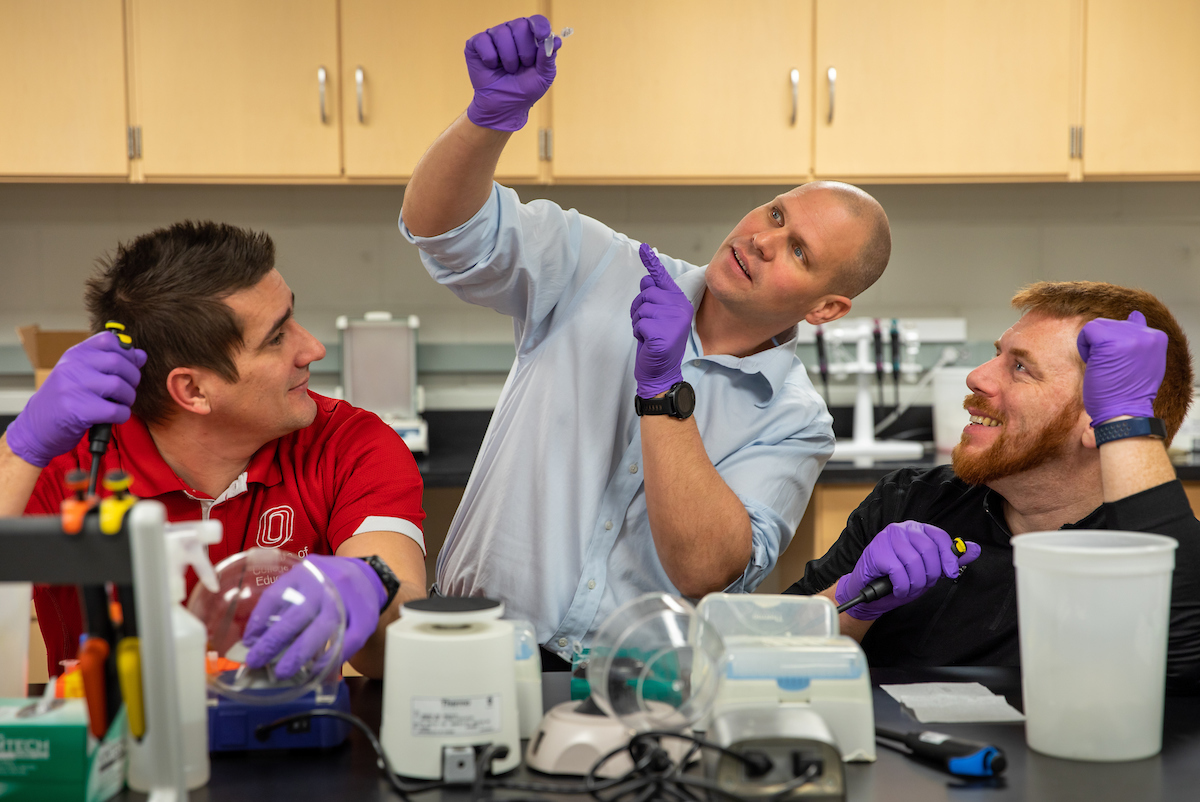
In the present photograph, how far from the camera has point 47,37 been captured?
104 inches

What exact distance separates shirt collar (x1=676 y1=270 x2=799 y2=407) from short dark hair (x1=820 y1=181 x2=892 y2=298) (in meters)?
0.13

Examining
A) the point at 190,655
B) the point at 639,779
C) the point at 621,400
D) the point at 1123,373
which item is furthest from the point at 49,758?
the point at 1123,373

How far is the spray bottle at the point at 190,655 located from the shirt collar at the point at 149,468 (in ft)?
1.82

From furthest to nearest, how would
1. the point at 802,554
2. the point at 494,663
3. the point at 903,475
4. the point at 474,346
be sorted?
the point at 474,346 < the point at 802,554 < the point at 903,475 < the point at 494,663

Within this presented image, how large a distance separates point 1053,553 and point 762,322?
755 millimetres

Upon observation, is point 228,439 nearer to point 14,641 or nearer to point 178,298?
point 178,298

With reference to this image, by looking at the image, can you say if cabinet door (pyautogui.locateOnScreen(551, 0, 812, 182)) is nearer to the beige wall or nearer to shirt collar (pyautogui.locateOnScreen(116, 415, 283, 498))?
the beige wall

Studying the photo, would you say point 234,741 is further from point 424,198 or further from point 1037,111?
point 1037,111

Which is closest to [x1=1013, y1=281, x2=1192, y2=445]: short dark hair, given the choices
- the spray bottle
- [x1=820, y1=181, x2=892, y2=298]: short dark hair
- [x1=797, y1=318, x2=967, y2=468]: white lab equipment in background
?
[x1=820, y1=181, x2=892, y2=298]: short dark hair

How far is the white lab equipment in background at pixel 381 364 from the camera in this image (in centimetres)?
290

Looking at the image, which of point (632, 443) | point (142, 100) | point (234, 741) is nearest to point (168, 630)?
point (234, 741)

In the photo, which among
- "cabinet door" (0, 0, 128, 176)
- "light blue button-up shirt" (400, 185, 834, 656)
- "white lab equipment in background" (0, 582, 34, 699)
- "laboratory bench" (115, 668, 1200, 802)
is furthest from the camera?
"cabinet door" (0, 0, 128, 176)

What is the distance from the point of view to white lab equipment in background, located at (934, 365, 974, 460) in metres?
2.80

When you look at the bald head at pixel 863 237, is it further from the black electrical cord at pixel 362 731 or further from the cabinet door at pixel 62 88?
the cabinet door at pixel 62 88
